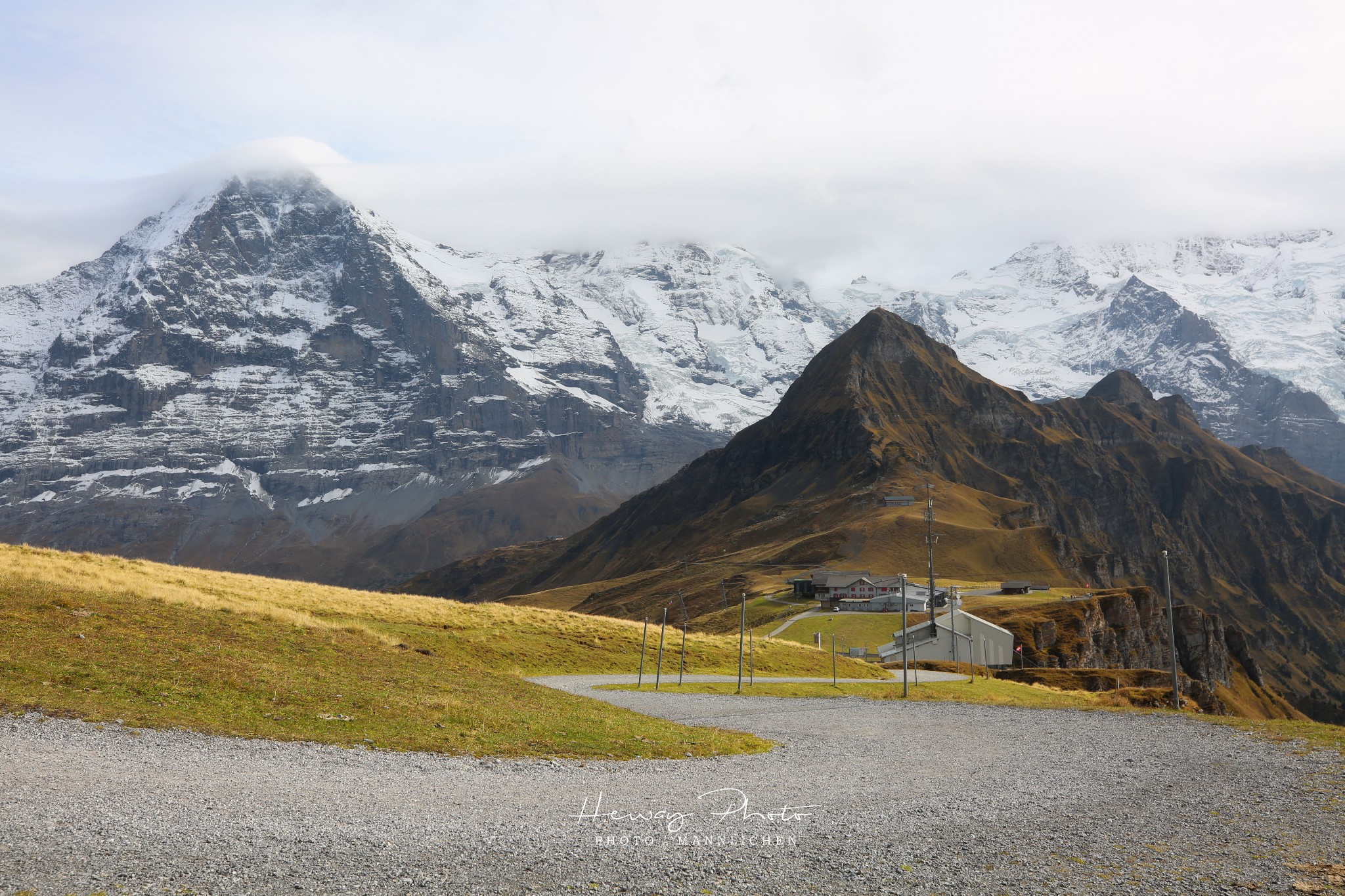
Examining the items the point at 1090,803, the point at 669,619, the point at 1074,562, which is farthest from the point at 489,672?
the point at 1074,562

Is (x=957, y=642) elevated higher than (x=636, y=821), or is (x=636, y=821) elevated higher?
(x=957, y=642)

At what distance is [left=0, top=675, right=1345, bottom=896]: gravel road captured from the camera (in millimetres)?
13953

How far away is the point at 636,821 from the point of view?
17469 mm

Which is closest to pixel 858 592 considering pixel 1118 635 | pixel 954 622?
pixel 1118 635

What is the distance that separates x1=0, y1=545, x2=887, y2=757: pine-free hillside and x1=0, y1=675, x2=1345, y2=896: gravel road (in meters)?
1.82

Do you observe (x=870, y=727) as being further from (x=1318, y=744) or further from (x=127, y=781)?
(x=127, y=781)

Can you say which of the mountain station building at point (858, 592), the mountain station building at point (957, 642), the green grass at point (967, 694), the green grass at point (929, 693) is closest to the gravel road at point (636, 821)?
the green grass at point (967, 694)

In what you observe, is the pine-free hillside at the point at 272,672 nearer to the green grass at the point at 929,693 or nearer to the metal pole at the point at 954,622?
the green grass at the point at 929,693

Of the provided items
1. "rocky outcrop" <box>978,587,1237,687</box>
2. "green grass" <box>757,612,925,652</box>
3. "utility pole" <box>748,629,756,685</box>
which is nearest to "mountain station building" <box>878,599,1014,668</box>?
"green grass" <box>757,612,925,652</box>

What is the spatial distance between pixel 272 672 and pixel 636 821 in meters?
15.1

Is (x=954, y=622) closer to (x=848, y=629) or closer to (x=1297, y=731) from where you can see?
(x=848, y=629)

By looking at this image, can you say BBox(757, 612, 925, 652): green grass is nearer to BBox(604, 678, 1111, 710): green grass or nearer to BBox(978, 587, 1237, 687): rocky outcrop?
BBox(978, 587, 1237, 687): rocky outcrop

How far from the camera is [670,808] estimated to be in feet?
60.4

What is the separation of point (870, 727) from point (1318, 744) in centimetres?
1229
